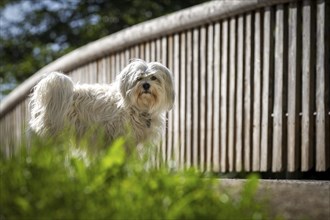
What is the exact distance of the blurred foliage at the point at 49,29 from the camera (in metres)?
26.7

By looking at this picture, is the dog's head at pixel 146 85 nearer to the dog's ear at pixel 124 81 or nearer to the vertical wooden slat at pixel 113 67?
the dog's ear at pixel 124 81

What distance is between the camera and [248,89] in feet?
32.0

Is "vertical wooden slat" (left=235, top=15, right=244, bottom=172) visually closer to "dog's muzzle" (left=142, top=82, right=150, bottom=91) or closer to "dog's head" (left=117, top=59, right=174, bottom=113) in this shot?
"dog's head" (left=117, top=59, right=174, bottom=113)

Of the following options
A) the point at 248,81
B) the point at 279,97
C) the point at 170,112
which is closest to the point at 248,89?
the point at 248,81

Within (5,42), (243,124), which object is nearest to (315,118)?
(243,124)

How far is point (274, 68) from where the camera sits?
946cm

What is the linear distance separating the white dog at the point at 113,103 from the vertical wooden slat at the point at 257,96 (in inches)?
56.4

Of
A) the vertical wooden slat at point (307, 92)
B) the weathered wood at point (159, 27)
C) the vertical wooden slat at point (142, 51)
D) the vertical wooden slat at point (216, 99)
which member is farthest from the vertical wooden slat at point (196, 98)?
the vertical wooden slat at point (307, 92)

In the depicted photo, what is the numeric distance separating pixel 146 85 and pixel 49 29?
20476 millimetres

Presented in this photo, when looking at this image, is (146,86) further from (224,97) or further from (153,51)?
(153,51)

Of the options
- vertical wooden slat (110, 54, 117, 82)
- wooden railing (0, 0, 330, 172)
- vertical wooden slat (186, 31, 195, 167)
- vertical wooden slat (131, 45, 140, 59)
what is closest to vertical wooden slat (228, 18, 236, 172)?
wooden railing (0, 0, 330, 172)

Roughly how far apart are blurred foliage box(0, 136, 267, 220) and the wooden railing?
158 inches

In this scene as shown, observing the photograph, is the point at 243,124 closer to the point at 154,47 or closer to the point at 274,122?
the point at 274,122

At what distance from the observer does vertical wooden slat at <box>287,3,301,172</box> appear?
352 inches
